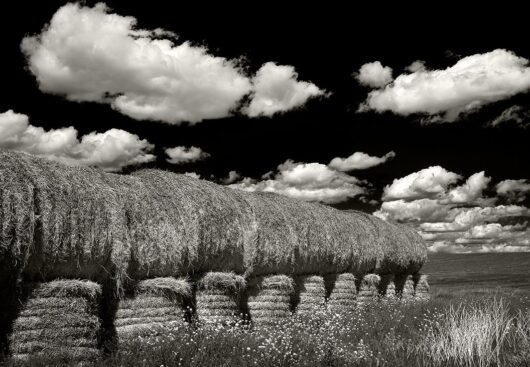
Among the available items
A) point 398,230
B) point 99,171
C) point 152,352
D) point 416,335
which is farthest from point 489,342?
point 398,230

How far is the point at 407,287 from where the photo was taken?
20.8 meters

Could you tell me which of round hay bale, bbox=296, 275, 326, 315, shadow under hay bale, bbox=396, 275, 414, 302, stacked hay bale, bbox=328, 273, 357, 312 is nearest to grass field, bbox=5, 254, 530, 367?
round hay bale, bbox=296, 275, 326, 315

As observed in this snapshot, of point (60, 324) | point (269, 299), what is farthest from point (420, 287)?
point (60, 324)

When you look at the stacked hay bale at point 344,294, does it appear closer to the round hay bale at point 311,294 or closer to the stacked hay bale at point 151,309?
the round hay bale at point 311,294

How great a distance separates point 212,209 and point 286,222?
109 inches

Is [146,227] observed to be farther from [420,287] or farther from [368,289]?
[420,287]

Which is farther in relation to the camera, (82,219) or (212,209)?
(212,209)

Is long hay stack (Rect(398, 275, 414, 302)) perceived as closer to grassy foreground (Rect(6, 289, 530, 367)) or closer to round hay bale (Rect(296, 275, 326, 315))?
round hay bale (Rect(296, 275, 326, 315))

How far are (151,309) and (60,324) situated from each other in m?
1.79

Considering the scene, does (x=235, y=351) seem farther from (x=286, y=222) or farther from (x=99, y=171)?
(x=286, y=222)

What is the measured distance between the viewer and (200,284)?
10.3 metres

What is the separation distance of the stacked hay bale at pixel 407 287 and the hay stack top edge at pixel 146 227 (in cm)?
623

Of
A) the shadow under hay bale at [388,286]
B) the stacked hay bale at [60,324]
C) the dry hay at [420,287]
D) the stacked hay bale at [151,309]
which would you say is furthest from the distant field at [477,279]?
the stacked hay bale at [60,324]

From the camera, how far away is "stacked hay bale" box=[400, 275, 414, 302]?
20.5 metres
